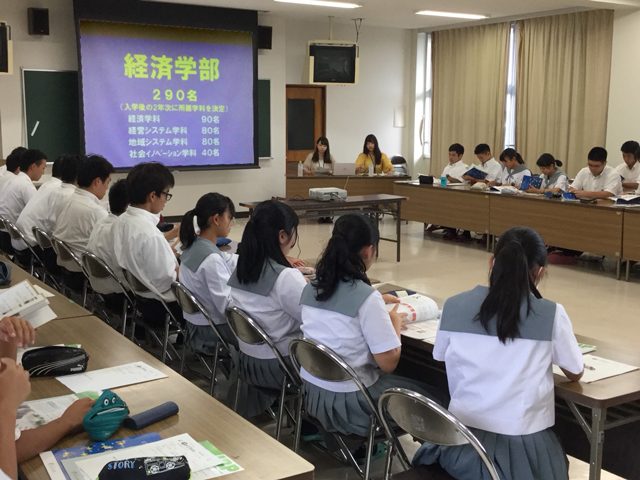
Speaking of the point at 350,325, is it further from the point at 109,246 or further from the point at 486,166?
the point at 486,166

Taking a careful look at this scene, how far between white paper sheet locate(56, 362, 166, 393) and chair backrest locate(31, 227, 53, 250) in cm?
274

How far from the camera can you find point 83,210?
450 cm

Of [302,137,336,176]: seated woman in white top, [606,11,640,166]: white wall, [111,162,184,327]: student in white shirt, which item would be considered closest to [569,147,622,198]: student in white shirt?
[606,11,640,166]: white wall

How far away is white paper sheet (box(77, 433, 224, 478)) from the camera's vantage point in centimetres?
151

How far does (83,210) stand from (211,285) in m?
1.63

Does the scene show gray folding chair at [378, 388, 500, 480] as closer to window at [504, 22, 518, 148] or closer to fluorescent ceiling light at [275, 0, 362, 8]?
fluorescent ceiling light at [275, 0, 362, 8]

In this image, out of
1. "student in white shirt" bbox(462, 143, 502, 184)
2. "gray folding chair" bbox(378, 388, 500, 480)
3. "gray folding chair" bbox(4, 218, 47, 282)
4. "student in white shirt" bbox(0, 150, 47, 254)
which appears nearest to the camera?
"gray folding chair" bbox(378, 388, 500, 480)

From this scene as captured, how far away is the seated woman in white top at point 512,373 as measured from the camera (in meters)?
2.01

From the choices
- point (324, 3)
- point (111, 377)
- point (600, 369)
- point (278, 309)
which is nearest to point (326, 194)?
point (324, 3)

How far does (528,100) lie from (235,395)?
26.7ft

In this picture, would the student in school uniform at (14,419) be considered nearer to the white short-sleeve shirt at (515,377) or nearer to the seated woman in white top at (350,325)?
the seated woman in white top at (350,325)

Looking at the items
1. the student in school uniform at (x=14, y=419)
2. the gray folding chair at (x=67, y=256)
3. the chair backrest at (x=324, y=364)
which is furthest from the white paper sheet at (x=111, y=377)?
the gray folding chair at (x=67, y=256)

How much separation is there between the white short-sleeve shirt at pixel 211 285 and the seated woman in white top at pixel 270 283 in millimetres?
316

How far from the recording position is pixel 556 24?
9.52 m
